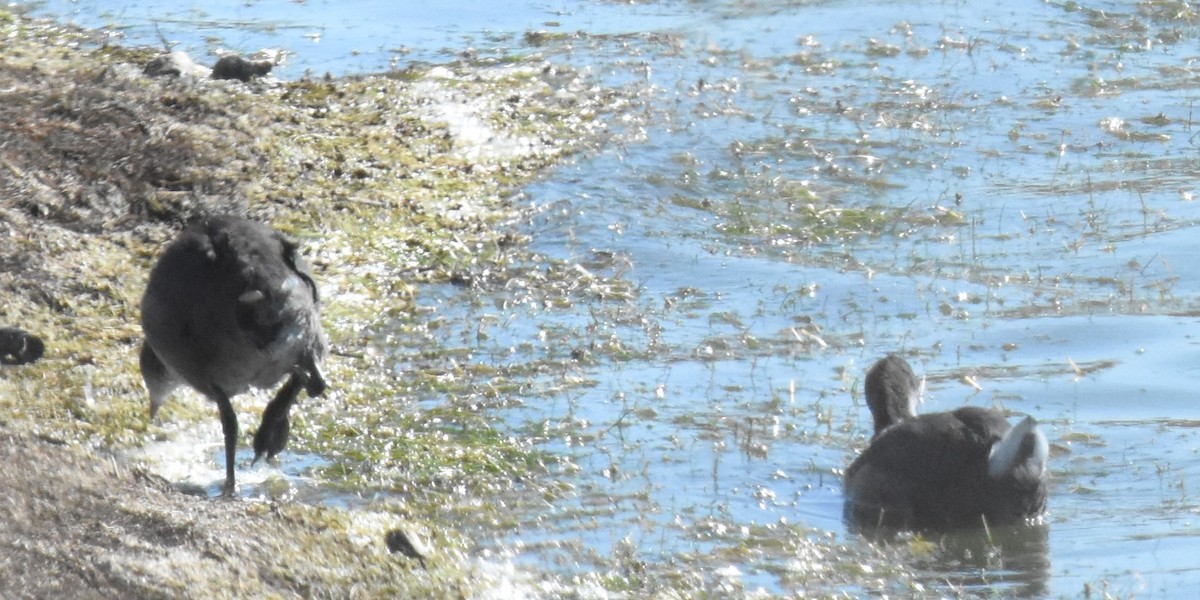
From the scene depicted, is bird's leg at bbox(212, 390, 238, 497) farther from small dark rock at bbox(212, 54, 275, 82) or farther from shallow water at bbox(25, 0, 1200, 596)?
small dark rock at bbox(212, 54, 275, 82)

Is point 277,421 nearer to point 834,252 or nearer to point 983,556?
point 983,556

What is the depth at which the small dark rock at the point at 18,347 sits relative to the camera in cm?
780

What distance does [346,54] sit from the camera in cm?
1534

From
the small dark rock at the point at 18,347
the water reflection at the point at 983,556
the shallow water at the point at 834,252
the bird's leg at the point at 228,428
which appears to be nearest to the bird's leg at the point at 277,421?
the bird's leg at the point at 228,428

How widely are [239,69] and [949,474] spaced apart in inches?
289

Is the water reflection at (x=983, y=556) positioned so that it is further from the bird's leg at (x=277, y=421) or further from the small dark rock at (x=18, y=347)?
the small dark rock at (x=18, y=347)

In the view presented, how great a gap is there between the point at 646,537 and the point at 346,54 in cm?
919

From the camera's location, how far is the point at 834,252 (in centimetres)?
1141

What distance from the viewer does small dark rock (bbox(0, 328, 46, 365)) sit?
7.80 meters

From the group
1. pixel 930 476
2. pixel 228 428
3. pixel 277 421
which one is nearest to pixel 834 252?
pixel 930 476

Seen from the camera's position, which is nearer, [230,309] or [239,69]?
[230,309]

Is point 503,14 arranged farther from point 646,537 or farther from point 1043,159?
point 646,537

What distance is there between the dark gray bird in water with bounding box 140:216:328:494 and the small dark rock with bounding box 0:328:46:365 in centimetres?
101

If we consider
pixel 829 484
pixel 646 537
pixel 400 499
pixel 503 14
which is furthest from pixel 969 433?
pixel 503 14
